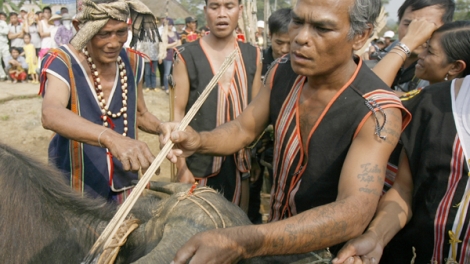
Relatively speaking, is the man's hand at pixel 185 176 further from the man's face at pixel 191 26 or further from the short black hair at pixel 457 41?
the man's face at pixel 191 26

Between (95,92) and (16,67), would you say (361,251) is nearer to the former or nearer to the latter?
(95,92)

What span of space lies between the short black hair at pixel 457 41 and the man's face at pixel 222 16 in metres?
1.56

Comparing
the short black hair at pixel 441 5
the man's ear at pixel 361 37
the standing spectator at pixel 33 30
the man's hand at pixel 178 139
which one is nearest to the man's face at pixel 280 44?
the short black hair at pixel 441 5

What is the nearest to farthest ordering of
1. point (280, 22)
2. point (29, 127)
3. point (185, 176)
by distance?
point (185, 176) → point (280, 22) → point (29, 127)

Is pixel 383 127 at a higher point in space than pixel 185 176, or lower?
higher

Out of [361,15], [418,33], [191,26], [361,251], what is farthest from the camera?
[191,26]

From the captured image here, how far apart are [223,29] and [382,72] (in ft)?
4.29

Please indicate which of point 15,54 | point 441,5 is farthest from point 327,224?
point 15,54

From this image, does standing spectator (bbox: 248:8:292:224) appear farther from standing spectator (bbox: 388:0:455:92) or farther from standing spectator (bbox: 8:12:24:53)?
standing spectator (bbox: 8:12:24:53)

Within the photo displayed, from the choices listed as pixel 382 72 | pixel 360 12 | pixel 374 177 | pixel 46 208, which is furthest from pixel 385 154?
pixel 46 208

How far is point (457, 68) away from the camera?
2.34 metres

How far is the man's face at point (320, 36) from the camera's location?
5.75 ft

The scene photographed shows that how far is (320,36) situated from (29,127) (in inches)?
314

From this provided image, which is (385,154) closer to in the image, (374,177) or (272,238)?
(374,177)
